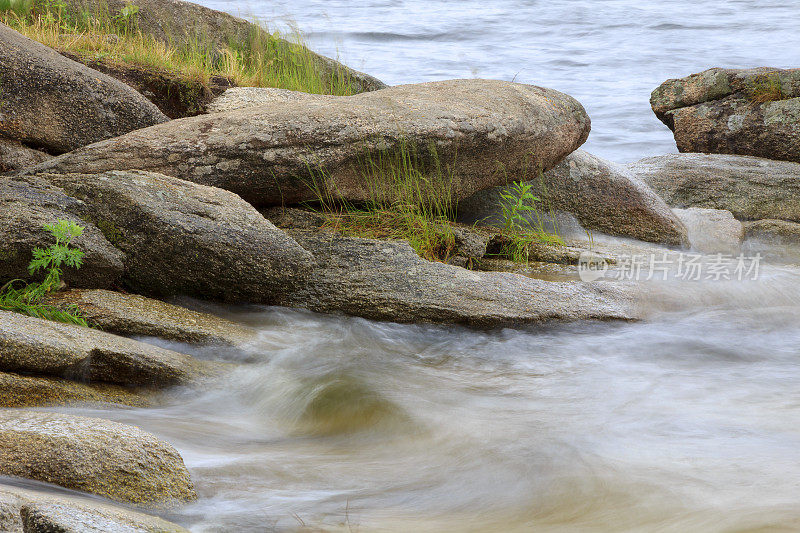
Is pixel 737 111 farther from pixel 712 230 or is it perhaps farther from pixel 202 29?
pixel 202 29

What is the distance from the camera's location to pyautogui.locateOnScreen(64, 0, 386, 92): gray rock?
8781 mm

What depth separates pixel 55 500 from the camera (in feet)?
7.09

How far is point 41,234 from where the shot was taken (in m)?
4.17

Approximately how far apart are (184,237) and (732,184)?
6067 mm

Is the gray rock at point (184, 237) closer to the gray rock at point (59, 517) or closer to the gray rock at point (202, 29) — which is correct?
the gray rock at point (59, 517)

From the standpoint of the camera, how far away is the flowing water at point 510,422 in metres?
2.94

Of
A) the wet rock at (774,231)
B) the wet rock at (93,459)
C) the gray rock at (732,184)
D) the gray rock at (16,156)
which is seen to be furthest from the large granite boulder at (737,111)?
the wet rock at (93,459)

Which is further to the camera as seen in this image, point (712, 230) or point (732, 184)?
point (732, 184)

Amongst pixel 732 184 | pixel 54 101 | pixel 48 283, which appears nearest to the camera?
pixel 48 283

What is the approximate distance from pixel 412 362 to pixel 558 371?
3.07 ft

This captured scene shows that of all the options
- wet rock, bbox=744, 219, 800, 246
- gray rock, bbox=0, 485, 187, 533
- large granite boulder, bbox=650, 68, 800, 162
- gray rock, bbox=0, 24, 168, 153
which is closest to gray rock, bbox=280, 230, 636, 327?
gray rock, bbox=0, 24, 168, 153

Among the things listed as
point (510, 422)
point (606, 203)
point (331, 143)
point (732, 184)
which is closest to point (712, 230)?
point (732, 184)

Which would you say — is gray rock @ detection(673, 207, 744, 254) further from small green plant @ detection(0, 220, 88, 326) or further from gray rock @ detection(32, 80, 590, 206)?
small green plant @ detection(0, 220, 88, 326)

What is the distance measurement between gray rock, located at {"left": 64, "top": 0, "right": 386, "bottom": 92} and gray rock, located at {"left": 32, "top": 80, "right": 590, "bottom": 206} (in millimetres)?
3152
